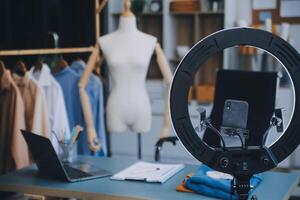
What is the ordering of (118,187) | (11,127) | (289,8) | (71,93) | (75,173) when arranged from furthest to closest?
(289,8) → (71,93) → (11,127) → (75,173) → (118,187)

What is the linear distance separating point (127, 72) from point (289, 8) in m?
2.24

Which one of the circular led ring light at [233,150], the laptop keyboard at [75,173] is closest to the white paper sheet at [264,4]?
the laptop keyboard at [75,173]

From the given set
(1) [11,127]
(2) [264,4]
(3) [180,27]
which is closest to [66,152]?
(1) [11,127]

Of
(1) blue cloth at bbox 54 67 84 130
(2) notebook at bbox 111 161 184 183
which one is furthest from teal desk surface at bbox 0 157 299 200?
(1) blue cloth at bbox 54 67 84 130

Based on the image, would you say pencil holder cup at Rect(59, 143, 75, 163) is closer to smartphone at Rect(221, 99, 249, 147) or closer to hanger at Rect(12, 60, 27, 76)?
hanger at Rect(12, 60, 27, 76)

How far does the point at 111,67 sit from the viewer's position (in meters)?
3.02

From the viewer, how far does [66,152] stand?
247cm

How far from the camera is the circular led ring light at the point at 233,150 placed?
115 centimetres

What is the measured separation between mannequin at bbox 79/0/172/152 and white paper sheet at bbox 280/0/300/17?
2001mm

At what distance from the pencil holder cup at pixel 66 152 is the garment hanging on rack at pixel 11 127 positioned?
0.46 metres

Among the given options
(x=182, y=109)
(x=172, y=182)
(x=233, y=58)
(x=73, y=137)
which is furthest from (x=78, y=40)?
(x=182, y=109)

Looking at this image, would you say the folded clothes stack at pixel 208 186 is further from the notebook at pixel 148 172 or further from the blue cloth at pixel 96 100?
the blue cloth at pixel 96 100

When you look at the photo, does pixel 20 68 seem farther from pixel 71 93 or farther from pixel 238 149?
pixel 238 149

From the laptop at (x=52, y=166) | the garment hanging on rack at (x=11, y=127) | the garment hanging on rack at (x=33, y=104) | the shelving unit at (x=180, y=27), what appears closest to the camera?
the laptop at (x=52, y=166)
